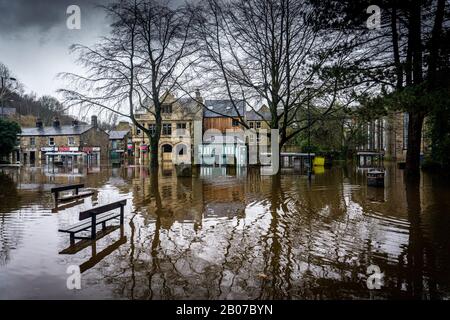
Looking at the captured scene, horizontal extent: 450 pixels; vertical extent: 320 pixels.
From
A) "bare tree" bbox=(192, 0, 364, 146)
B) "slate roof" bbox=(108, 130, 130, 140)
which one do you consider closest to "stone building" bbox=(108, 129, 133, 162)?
"slate roof" bbox=(108, 130, 130, 140)

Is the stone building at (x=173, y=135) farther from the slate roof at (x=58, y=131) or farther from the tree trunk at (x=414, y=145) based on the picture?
the tree trunk at (x=414, y=145)

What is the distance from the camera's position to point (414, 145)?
1477 cm

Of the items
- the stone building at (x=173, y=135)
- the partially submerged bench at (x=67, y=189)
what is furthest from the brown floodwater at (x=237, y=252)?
the stone building at (x=173, y=135)

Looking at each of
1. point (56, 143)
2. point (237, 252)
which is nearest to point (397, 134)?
point (237, 252)

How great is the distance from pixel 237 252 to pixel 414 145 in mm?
13325

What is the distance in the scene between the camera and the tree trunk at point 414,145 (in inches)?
564

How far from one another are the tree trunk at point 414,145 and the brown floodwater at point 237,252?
595 centimetres

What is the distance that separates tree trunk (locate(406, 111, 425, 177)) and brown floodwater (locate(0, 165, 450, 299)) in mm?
5954

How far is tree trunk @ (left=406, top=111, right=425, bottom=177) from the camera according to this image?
47.0ft

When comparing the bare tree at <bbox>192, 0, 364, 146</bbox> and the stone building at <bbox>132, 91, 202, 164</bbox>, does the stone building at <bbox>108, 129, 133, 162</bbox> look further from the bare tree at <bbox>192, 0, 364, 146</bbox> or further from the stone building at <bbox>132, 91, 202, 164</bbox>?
the bare tree at <bbox>192, 0, 364, 146</bbox>

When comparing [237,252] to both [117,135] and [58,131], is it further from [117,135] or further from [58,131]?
[117,135]
